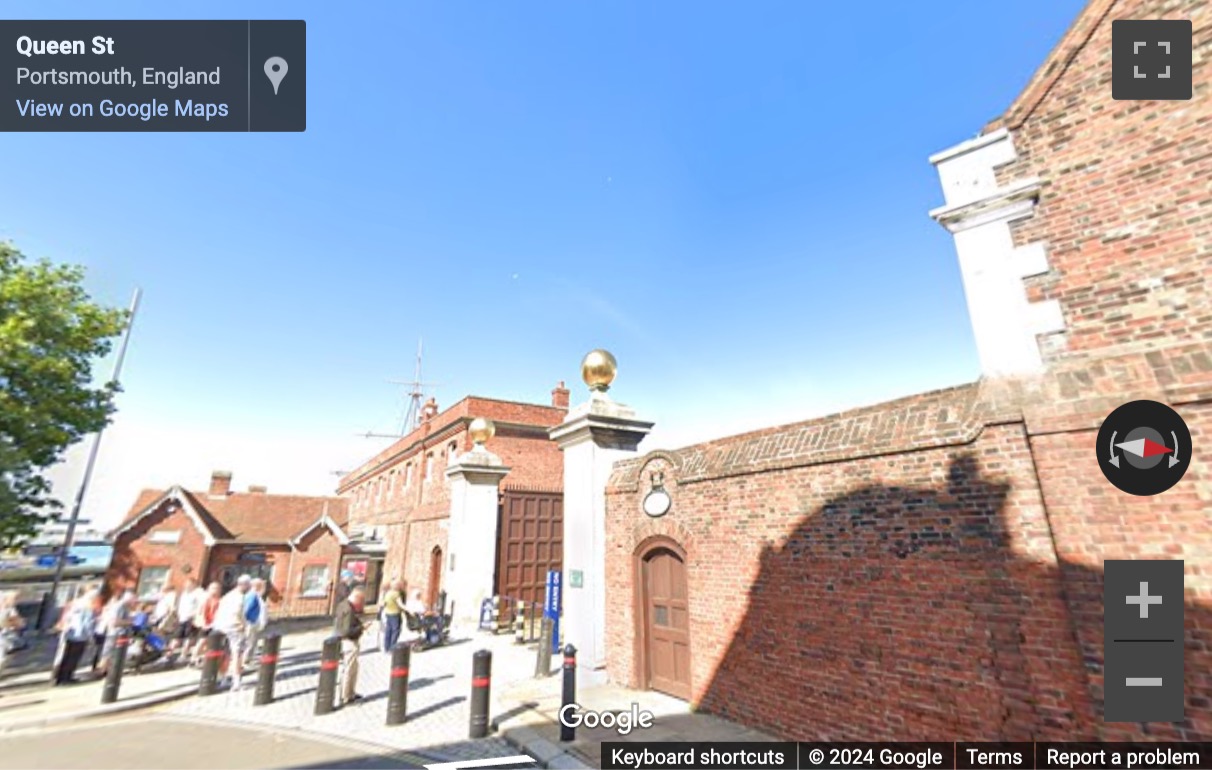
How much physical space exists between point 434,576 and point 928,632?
17090mm

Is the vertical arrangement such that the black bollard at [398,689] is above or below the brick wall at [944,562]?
below

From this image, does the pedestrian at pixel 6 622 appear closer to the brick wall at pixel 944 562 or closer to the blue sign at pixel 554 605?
the blue sign at pixel 554 605

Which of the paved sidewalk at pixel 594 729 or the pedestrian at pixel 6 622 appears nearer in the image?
the paved sidewalk at pixel 594 729

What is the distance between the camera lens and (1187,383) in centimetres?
416

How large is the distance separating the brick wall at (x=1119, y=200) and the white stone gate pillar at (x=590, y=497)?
20.7 feet

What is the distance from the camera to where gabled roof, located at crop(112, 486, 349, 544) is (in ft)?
71.5

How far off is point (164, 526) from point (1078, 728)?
27947 mm

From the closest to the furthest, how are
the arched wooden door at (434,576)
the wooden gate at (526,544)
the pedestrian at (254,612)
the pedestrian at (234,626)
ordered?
the pedestrian at (234,626) → the pedestrian at (254,612) → the wooden gate at (526,544) → the arched wooden door at (434,576)

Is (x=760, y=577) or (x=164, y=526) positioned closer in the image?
(x=760, y=577)

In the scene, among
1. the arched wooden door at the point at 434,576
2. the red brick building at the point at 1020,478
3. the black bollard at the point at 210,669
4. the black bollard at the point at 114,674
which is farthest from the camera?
the arched wooden door at the point at 434,576

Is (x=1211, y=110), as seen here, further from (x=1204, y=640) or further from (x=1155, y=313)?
(x=1204, y=640)

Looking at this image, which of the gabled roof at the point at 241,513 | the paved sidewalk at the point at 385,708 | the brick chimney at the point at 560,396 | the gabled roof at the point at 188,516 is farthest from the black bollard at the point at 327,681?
the gabled roof at the point at 188,516

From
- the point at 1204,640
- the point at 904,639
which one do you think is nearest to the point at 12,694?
the point at 904,639

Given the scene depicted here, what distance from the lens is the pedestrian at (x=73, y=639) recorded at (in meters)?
9.53
